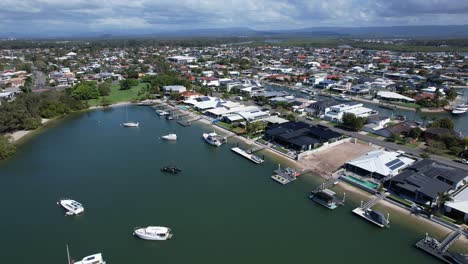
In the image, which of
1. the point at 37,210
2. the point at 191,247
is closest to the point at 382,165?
the point at 191,247

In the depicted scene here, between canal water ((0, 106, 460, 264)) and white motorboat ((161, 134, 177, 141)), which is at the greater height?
white motorboat ((161, 134, 177, 141))

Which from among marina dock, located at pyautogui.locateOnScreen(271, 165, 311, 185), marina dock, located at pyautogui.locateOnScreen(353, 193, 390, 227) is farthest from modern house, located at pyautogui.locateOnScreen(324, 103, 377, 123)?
marina dock, located at pyautogui.locateOnScreen(353, 193, 390, 227)

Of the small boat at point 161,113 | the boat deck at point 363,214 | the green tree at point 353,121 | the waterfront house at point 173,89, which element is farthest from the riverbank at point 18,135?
the green tree at point 353,121

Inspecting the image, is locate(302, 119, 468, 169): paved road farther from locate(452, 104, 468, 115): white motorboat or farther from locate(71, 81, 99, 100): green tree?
locate(71, 81, 99, 100): green tree

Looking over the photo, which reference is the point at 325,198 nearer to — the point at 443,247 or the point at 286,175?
the point at 286,175

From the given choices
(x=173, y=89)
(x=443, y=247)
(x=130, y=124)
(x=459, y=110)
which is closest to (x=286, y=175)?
(x=443, y=247)

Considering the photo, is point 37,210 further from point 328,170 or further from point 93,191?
point 328,170
